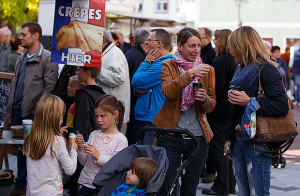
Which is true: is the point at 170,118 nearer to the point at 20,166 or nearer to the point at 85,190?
the point at 85,190

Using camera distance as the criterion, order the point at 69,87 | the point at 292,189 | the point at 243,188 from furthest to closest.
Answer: the point at 292,189 → the point at 69,87 → the point at 243,188

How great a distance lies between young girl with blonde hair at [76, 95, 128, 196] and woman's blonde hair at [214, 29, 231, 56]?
253cm

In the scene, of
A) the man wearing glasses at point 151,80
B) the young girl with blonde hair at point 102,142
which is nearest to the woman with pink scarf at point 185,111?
the young girl with blonde hair at point 102,142

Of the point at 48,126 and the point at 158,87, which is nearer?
the point at 48,126

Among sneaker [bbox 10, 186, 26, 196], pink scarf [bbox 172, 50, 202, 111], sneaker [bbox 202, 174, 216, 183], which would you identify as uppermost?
pink scarf [bbox 172, 50, 202, 111]

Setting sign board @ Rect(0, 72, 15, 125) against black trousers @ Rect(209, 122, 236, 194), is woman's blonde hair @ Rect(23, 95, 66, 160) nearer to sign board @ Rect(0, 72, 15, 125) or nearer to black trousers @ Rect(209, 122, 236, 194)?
sign board @ Rect(0, 72, 15, 125)

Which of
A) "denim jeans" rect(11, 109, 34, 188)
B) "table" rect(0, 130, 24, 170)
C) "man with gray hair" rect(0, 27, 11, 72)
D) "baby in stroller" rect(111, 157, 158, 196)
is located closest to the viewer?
"baby in stroller" rect(111, 157, 158, 196)

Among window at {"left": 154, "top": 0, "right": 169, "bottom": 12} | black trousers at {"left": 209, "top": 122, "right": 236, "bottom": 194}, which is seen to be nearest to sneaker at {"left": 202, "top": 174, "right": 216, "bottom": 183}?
black trousers at {"left": 209, "top": 122, "right": 236, "bottom": 194}

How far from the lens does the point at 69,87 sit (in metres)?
6.69

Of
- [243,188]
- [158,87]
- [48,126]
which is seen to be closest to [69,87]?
[158,87]

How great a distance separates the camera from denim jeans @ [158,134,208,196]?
4.89 m

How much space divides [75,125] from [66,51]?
0.87 meters

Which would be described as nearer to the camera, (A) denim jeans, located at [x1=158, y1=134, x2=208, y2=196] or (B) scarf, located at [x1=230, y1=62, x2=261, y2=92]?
(B) scarf, located at [x1=230, y1=62, x2=261, y2=92]

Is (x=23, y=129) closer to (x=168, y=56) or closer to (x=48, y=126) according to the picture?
(x=48, y=126)
